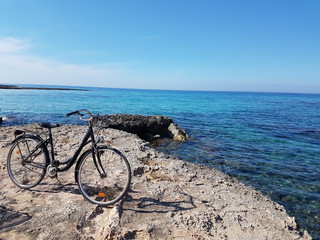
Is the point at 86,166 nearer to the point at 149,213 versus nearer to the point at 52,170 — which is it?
the point at 52,170

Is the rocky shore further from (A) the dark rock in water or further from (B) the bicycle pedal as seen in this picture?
(A) the dark rock in water

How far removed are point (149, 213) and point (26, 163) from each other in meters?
3.16

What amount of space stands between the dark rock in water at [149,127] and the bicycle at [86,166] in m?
9.85

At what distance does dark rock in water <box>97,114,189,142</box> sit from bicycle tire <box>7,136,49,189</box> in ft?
31.4

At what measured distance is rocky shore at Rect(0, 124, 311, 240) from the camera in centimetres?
343

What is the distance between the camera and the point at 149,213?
3996mm

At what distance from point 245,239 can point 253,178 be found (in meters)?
5.10

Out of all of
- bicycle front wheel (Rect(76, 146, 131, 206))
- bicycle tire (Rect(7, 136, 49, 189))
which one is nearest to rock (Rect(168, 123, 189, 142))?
bicycle front wheel (Rect(76, 146, 131, 206))

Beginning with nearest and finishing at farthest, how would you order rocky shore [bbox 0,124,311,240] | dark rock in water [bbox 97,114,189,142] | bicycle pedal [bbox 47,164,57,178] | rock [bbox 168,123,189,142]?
rocky shore [bbox 0,124,311,240], bicycle pedal [bbox 47,164,57,178], rock [bbox 168,123,189,142], dark rock in water [bbox 97,114,189,142]

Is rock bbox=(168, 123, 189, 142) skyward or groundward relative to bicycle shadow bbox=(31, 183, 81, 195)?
groundward

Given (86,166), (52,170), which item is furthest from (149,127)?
(86,166)

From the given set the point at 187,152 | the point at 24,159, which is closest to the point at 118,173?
the point at 24,159

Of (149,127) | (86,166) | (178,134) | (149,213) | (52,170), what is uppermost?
(86,166)

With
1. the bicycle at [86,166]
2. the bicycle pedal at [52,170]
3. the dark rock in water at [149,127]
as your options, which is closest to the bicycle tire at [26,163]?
the bicycle at [86,166]
